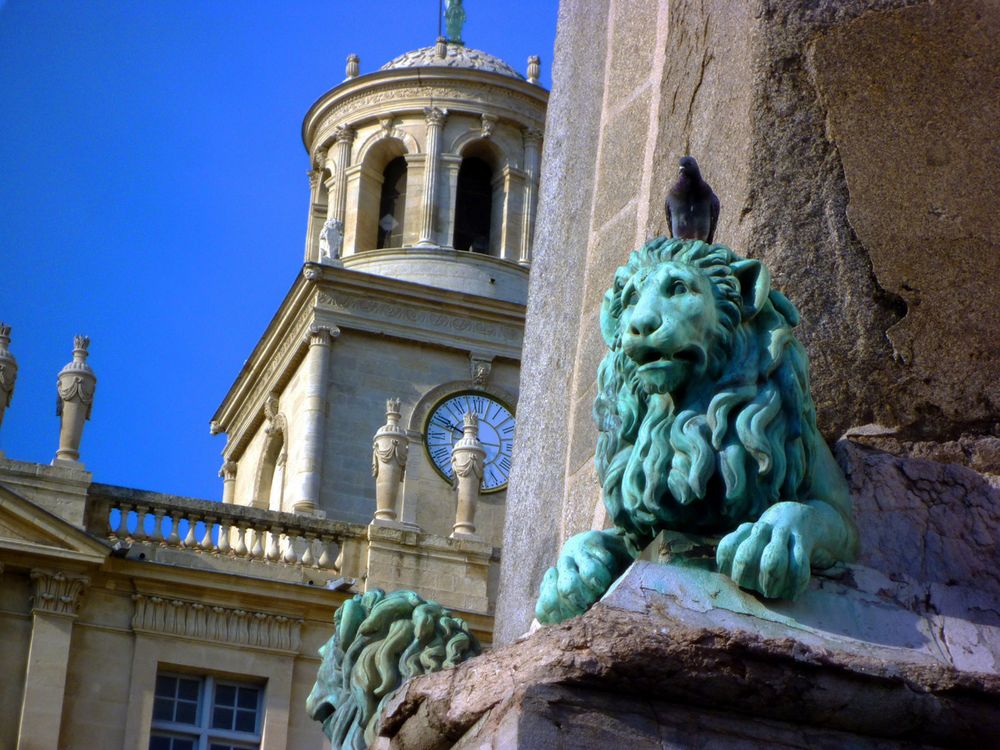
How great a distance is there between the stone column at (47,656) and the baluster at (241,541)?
2.06 meters

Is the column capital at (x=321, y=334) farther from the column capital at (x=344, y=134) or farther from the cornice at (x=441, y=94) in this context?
the cornice at (x=441, y=94)

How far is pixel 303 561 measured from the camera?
31.8m

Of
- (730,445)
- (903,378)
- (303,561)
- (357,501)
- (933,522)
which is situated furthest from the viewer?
(357,501)

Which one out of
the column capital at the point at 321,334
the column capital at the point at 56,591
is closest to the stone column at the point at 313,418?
the column capital at the point at 321,334

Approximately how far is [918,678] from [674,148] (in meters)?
1.44

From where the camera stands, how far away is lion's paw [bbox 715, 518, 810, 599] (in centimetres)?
311

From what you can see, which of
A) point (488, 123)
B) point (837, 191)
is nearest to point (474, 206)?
Answer: point (488, 123)

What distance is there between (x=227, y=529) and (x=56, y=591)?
260cm

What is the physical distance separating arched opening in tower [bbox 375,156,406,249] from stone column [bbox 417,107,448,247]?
32.9 inches

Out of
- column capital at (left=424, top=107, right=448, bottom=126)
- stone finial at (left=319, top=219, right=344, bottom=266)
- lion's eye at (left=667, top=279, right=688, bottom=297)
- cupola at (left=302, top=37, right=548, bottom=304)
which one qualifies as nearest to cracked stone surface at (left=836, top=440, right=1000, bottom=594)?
lion's eye at (left=667, top=279, right=688, bottom=297)

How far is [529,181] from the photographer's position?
40.1 m

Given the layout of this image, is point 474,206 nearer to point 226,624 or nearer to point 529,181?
point 529,181

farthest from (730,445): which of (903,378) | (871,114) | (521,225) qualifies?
(521,225)

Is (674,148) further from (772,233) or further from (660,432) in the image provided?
(660,432)
